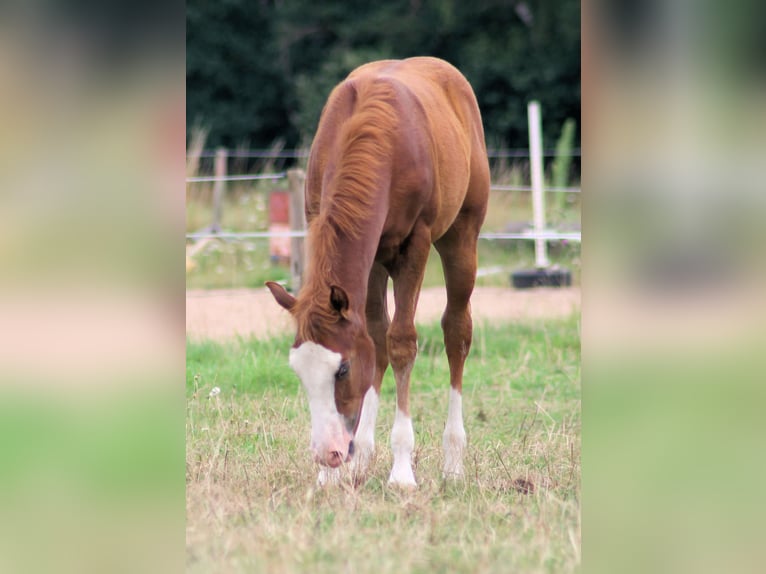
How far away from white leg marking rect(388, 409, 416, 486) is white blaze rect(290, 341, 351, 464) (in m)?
0.68

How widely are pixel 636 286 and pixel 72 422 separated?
46.4 inches

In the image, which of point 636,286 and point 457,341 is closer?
point 636,286

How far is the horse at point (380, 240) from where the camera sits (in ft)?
12.1

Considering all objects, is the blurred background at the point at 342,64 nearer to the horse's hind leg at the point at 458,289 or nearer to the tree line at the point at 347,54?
the tree line at the point at 347,54

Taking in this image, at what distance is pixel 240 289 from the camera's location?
10.1m

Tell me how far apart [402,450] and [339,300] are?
1.00 meters

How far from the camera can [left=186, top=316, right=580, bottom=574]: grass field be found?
3115 millimetres

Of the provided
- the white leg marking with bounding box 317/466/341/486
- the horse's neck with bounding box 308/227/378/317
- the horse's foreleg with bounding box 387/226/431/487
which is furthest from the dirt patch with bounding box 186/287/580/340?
the horse's neck with bounding box 308/227/378/317

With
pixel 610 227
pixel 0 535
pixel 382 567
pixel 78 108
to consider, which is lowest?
pixel 382 567

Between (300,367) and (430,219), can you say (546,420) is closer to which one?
(430,219)

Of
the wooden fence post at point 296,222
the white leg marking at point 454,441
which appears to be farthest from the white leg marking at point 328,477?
the wooden fence post at point 296,222

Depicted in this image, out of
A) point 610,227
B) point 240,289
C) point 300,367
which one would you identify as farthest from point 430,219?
point 240,289

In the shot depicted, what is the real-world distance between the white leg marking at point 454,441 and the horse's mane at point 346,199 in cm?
119

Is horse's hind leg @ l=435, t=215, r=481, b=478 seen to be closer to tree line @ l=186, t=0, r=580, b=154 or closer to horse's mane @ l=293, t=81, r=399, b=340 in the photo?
horse's mane @ l=293, t=81, r=399, b=340
